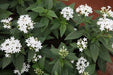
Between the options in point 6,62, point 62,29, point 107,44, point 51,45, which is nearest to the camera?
point 6,62

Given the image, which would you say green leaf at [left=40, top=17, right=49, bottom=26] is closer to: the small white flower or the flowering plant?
the flowering plant

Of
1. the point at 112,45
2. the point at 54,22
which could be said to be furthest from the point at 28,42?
the point at 112,45

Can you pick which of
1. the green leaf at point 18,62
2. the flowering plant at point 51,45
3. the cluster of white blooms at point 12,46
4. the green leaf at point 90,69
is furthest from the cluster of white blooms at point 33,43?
the green leaf at point 90,69

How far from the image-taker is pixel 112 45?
11.9 feet

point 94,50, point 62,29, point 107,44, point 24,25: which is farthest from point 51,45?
point 107,44

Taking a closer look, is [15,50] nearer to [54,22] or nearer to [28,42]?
[28,42]

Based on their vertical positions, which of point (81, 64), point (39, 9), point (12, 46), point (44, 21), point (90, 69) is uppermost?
point (39, 9)

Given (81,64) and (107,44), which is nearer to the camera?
(107,44)

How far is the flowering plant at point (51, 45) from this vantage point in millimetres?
3242

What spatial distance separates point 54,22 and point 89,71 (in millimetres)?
1082

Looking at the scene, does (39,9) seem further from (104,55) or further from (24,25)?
(104,55)

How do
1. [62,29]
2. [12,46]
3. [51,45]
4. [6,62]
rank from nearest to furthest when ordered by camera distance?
[12,46] < [6,62] < [51,45] < [62,29]

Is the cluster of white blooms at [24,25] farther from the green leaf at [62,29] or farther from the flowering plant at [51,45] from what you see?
the green leaf at [62,29]

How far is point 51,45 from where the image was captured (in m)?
3.51
